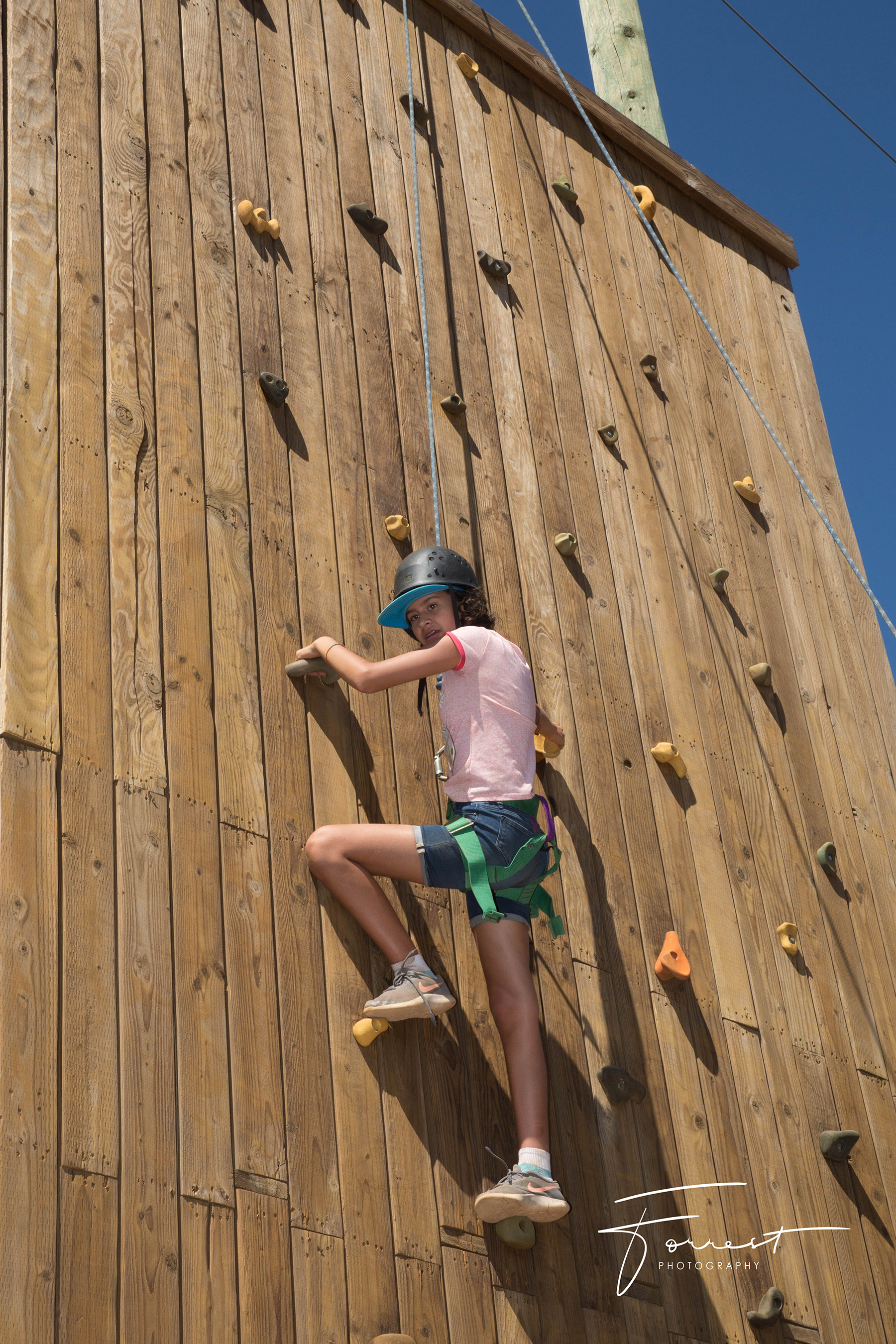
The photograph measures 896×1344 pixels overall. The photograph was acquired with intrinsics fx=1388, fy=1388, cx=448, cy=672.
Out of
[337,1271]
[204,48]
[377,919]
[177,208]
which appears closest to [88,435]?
[177,208]

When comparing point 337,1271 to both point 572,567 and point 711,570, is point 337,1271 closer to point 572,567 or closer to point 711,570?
point 572,567

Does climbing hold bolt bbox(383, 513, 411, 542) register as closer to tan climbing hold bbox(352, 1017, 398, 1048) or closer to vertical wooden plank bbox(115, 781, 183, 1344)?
vertical wooden plank bbox(115, 781, 183, 1344)

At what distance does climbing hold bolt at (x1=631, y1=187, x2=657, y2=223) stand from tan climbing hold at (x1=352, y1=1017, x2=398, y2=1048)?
3840mm

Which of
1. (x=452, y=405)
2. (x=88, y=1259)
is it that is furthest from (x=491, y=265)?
(x=88, y=1259)

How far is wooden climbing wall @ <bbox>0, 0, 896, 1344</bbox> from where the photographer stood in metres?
2.87

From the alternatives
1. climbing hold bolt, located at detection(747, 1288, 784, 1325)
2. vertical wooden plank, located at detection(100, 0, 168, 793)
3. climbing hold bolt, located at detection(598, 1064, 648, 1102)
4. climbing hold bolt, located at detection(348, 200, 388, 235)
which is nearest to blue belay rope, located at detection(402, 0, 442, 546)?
climbing hold bolt, located at detection(348, 200, 388, 235)

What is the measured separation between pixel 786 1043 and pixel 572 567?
1.66 m

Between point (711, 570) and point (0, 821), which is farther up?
point (711, 570)

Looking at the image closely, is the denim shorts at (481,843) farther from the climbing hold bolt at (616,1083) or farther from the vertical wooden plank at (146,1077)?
the climbing hold bolt at (616,1083)

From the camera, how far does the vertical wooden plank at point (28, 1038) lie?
2.47 metres

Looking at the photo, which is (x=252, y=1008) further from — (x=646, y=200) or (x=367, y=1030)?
(x=646, y=200)

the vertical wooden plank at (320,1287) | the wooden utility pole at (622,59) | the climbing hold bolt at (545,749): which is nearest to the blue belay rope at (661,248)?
the wooden utility pole at (622,59)

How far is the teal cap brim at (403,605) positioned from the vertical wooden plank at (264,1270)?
4.68 ft

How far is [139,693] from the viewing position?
10.5 ft
